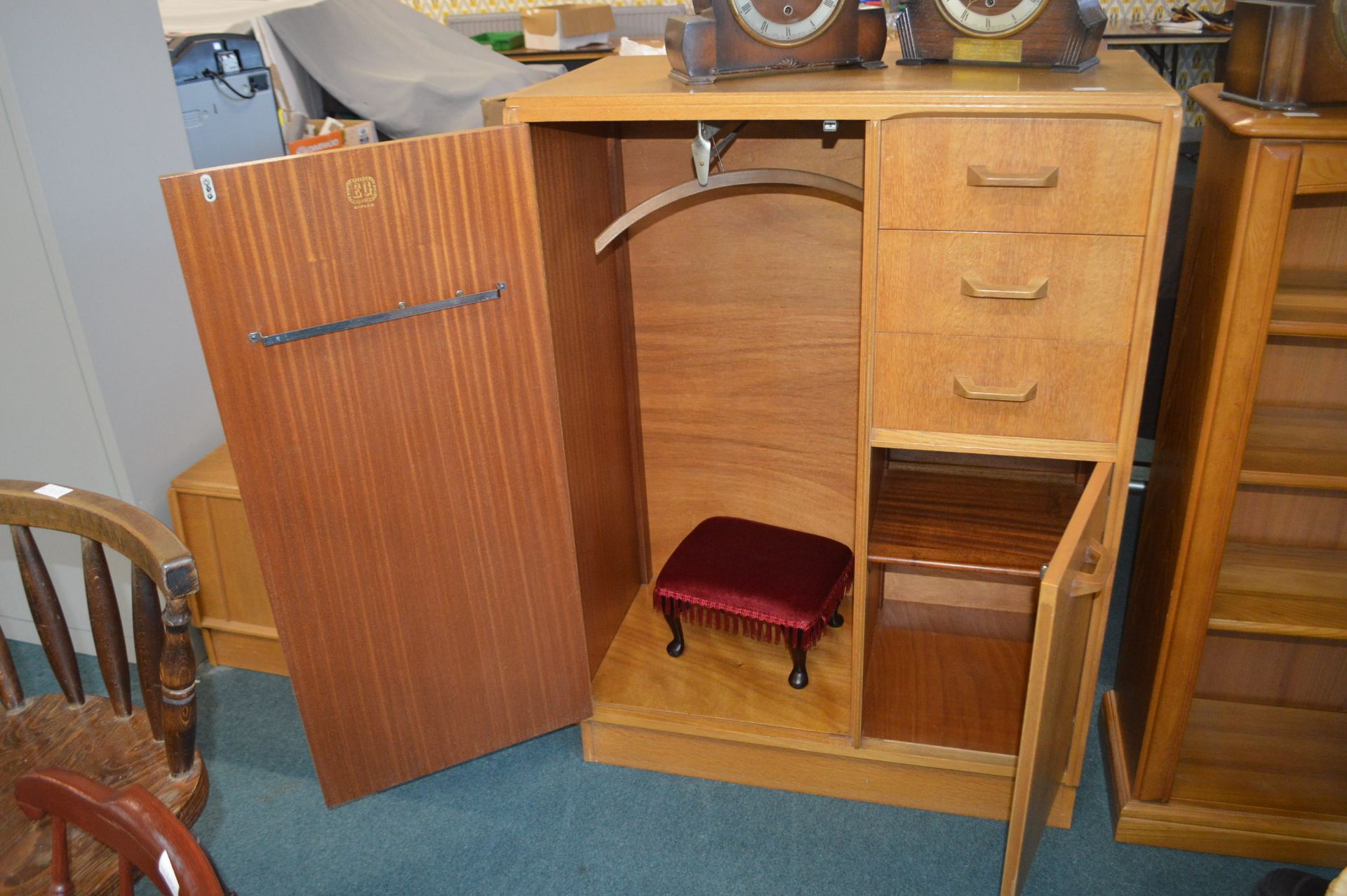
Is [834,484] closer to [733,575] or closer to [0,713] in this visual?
[733,575]

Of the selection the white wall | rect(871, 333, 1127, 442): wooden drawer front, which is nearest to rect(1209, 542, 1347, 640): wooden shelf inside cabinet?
rect(871, 333, 1127, 442): wooden drawer front

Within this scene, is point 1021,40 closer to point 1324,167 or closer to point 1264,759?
point 1324,167

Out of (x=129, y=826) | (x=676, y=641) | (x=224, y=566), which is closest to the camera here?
(x=129, y=826)

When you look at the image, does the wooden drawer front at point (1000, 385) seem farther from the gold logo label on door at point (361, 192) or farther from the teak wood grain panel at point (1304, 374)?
the gold logo label on door at point (361, 192)

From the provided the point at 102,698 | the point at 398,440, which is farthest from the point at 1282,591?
the point at 102,698

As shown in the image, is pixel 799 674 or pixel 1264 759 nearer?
pixel 1264 759

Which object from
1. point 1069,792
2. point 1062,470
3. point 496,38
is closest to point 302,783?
point 1069,792

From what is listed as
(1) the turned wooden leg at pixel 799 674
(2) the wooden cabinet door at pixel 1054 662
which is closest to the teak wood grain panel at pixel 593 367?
(1) the turned wooden leg at pixel 799 674

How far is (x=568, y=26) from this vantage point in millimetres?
5633

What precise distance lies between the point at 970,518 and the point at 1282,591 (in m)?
0.51

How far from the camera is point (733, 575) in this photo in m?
2.07

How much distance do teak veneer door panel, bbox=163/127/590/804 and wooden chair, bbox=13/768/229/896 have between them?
733 millimetres

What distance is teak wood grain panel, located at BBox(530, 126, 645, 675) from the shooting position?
1.78 m

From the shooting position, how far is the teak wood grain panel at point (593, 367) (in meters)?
1.78
